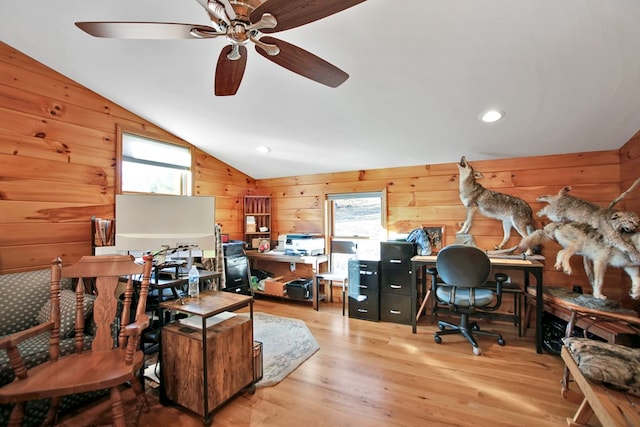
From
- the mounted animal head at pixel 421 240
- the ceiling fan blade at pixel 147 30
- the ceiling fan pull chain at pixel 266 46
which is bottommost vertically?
the mounted animal head at pixel 421 240

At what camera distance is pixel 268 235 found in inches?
184

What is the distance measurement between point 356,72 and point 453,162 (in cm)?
186

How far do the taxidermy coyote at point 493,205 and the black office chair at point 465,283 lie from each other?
68cm

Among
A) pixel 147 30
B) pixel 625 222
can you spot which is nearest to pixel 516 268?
pixel 625 222

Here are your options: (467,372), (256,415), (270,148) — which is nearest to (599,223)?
(467,372)

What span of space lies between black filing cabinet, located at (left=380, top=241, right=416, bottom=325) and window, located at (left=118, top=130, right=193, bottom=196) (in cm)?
264

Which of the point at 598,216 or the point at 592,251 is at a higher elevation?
the point at 598,216

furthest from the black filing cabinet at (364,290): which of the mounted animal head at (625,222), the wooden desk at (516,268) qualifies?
the mounted animal head at (625,222)

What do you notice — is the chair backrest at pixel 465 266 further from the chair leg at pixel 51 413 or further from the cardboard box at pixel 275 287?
the chair leg at pixel 51 413

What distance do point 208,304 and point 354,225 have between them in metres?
2.63

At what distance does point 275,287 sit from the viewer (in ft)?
13.5

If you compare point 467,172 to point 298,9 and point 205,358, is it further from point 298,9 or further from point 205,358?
point 205,358

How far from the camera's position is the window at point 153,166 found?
316 cm

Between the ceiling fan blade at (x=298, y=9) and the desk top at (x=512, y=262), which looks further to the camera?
the desk top at (x=512, y=262)
